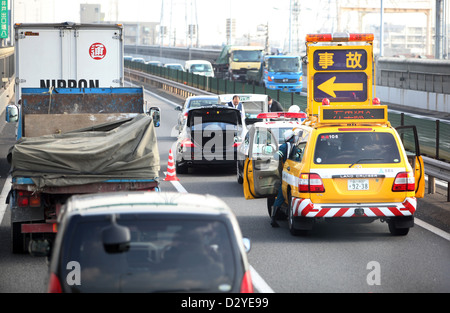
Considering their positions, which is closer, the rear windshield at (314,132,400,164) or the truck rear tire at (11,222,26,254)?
the truck rear tire at (11,222,26,254)

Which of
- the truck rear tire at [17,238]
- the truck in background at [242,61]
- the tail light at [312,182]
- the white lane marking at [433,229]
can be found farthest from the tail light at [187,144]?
the truck in background at [242,61]

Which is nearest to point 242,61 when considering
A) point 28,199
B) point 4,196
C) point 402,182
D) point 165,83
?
point 165,83

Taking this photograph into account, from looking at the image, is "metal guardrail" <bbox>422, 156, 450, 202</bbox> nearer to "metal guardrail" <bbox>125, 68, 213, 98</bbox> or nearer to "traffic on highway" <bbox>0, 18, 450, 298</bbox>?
"traffic on highway" <bbox>0, 18, 450, 298</bbox>

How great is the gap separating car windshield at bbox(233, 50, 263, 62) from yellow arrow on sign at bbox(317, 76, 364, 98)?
45983 mm

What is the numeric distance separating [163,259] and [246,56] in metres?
65.3

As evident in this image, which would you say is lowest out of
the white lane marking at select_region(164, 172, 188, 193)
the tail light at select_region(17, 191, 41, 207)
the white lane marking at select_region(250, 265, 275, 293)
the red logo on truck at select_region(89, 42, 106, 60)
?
the white lane marking at select_region(164, 172, 188, 193)

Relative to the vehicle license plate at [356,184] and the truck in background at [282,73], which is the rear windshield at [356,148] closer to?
the vehicle license plate at [356,184]

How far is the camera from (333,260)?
1175 cm

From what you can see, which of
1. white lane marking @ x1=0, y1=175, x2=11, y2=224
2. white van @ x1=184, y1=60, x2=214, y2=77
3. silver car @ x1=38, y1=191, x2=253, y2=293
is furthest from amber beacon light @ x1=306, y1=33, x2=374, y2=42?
white van @ x1=184, y1=60, x2=214, y2=77

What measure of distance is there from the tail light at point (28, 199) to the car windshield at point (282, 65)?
155 ft

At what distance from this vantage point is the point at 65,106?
635 inches

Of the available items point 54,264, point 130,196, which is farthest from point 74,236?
point 130,196

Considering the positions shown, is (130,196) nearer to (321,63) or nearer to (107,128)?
(107,128)

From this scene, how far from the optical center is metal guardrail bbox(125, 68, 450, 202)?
16.2 metres
